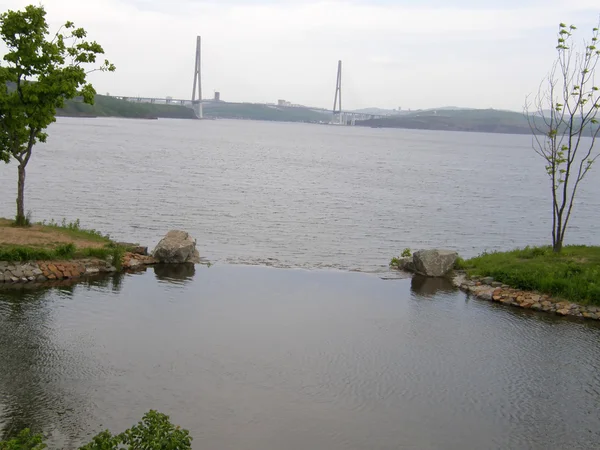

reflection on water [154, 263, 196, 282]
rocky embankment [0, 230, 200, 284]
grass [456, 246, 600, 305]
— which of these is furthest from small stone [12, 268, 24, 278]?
grass [456, 246, 600, 305]

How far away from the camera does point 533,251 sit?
26109 mm

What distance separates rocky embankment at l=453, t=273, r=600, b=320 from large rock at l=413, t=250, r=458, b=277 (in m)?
1.18

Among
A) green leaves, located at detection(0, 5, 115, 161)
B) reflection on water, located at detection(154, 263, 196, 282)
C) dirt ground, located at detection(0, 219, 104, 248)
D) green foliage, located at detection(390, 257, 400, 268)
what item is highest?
green leaves, located at detection(0, 5, 115, 161)

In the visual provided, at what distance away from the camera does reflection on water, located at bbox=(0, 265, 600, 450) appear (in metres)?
13.2

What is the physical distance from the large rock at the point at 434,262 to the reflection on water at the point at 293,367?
9.33 feet

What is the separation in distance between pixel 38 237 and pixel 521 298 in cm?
1709

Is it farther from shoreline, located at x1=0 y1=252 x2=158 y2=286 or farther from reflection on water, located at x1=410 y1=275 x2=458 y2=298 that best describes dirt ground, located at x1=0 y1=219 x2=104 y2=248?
reflection on water, located at x1=410 y1=275 x2=458 y2=298

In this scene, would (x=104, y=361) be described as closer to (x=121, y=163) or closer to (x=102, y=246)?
(x=102, y=246)

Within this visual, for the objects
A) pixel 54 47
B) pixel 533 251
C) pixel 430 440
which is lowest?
pixel 430 440

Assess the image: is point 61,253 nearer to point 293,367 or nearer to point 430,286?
point 293,367

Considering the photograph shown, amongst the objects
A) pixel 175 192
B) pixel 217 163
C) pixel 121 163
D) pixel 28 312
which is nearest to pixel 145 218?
pixel 175 192

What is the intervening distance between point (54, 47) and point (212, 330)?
518 inches

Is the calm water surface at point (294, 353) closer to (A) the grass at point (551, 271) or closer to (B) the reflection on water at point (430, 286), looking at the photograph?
(B) the reflection on water at point (430, 286)

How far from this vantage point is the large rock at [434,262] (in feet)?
86.8
